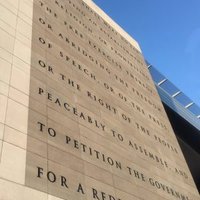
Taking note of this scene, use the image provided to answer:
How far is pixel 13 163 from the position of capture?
392 inches

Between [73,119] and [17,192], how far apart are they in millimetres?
5209

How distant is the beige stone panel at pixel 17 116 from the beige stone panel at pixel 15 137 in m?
0.19

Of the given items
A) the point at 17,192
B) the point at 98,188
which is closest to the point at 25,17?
the point at 98,188

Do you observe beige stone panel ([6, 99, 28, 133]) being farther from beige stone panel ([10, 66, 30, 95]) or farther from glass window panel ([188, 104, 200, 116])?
glass window panel ([188, 104, 200, 116])

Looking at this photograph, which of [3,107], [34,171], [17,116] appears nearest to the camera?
[34,171]

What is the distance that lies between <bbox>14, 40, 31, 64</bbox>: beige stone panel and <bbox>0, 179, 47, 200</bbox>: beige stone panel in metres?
5.98

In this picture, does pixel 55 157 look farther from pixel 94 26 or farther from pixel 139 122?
pixel 94 26

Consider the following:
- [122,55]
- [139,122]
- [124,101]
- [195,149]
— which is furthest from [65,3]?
[195,149]

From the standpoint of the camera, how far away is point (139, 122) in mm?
20141

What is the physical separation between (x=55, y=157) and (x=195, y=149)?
39.0 meters

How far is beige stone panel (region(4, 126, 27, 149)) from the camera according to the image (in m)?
10.5

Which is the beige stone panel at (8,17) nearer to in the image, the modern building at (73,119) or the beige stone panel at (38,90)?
the modern building at (73,119)

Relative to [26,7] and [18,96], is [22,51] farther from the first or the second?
[26,7]

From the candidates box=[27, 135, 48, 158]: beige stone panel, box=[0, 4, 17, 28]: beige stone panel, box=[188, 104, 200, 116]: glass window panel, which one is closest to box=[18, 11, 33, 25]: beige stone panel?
box=[0, 4, 17, 28]: beige stone panel
